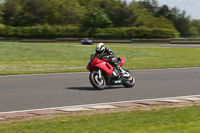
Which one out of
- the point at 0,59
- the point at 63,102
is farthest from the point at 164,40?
the point at 63,102

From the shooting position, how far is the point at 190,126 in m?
5.93

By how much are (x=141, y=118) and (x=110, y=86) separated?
17.8ft

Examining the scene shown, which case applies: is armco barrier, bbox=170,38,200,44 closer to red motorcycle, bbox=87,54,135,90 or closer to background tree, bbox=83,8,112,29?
background tree, bbox=83,8,112,29

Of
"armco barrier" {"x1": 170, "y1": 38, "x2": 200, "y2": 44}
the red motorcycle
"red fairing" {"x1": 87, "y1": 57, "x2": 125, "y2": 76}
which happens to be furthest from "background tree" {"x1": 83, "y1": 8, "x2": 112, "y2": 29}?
"red fairing" {"x1": 87, "y1": 57, "x2": 125, "y2": 76}

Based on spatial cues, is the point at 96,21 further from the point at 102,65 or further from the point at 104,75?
the point at 102,65

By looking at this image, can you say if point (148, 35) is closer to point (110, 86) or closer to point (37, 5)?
point (37, 5)

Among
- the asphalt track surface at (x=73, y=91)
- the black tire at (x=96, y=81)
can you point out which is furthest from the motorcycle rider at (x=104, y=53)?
the asphalt track surface at (x=73, y=91)

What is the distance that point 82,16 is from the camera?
243ft

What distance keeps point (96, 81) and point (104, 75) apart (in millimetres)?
467

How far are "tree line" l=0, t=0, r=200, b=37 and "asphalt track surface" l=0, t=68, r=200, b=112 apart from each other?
1844 inches

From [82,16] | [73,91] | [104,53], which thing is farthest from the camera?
[82,16]

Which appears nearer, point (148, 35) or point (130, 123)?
point (130, 123)

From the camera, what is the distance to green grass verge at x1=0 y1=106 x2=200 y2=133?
5.66m

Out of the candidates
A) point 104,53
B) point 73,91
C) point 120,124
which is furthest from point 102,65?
point 120,124
